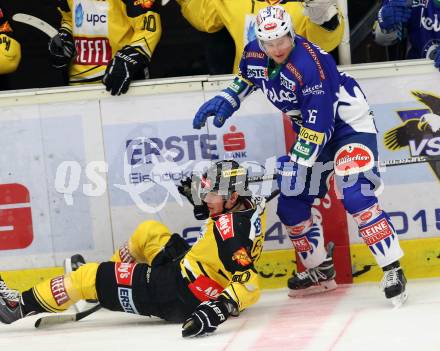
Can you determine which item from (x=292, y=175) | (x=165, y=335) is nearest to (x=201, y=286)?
(x=165, y=335)

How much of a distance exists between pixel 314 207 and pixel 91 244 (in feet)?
3.80

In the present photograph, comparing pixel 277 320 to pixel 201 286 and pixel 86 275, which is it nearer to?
pixel 201 286

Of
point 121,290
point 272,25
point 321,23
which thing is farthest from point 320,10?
point 121,290

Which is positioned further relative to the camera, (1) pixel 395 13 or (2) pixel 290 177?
(1) pixel 395 13

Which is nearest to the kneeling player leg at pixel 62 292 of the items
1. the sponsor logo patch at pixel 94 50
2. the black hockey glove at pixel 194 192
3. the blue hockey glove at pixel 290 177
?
the black hockey glove at pixel 194 192

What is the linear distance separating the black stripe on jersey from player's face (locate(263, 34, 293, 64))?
3.32ft

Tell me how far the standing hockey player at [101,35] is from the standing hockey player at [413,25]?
1184mm

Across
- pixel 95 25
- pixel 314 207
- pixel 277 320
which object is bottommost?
pixel 277 320

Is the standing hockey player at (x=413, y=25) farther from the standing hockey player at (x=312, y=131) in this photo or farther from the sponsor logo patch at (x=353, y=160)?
the sponsor logo patch at (x=353, y=160)

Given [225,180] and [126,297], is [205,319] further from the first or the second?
[225,180]

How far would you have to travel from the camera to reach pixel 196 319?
449 centimetres

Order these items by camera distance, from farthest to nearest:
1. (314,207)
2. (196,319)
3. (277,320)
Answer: (314,207), (277,320), (196,319)

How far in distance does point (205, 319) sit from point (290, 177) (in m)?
0.90

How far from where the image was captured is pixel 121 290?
16.0ft
